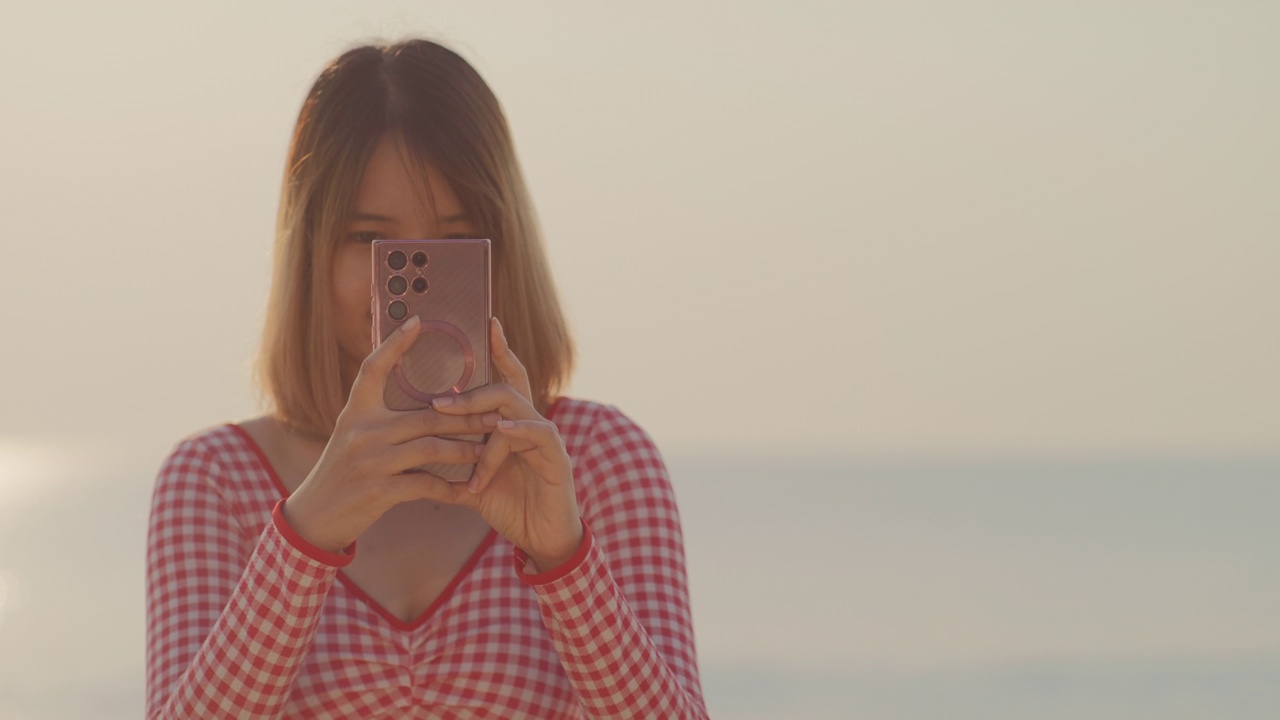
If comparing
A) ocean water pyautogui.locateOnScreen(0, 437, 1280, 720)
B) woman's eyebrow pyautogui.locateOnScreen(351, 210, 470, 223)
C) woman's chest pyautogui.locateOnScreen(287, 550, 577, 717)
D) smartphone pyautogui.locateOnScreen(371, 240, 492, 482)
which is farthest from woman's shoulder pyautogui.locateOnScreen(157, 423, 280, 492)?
ocean water pyautogui.locateOnScreen(0, 437, 1280, 720)

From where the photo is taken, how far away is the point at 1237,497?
28.9ft

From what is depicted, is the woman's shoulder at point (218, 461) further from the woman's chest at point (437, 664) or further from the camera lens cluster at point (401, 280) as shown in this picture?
the camera lens cluster at point (401, 280)

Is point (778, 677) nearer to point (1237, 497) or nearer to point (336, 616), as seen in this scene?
point (336, 616)

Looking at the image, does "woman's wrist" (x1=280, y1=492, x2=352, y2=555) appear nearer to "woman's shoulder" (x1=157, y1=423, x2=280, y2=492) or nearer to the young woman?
the young woman

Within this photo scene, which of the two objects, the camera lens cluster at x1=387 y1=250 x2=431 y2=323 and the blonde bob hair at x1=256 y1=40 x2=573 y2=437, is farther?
the blonde bob hair at x1=256 y1=40 x2=573 y2=437

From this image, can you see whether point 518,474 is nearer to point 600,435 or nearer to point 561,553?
point 561,553

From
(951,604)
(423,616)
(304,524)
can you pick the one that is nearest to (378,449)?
(304,524)

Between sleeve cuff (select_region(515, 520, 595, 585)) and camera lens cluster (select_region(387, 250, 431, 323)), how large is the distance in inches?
9.4

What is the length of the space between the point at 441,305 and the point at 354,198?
0.29 meters

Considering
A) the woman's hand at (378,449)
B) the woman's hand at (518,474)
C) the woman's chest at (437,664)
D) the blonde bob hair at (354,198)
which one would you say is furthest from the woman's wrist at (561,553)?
the blonde bob hair at (354,198)

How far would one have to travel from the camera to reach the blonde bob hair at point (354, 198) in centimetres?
163

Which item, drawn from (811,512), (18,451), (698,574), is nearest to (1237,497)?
(811,512)

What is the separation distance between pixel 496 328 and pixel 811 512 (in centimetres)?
732

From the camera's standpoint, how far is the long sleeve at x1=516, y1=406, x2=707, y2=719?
1396mm
